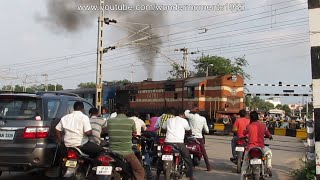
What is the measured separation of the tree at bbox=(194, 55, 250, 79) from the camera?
62.8 metres

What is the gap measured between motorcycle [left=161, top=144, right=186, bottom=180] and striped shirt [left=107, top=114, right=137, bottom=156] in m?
1.36

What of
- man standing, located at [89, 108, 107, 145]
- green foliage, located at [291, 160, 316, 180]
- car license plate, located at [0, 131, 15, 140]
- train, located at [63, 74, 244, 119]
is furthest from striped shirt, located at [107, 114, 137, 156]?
train, located at [63, 74, 244, 119]

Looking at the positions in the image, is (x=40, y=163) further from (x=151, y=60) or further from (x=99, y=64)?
(x=151, y=60)

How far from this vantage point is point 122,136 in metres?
6.90

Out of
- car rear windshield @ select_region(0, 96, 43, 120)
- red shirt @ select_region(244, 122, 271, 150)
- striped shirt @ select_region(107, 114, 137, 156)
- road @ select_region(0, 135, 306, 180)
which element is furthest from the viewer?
road @ select_region(0, 135, 306, 180)

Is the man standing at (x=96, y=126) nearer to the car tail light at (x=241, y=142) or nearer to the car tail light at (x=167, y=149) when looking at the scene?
the car tail light at (x=167, y=149)

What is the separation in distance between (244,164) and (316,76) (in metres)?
3.47

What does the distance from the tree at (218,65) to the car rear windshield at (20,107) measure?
55.0 meters

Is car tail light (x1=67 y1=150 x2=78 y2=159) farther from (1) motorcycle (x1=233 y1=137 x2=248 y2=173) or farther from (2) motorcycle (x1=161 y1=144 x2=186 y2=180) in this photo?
(1) motorcycle (x1=233 y1=137 x2=248 y2=173)

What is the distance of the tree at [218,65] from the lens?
62844 millimetres

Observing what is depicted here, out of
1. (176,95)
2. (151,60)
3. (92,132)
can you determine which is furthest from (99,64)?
(92,132)

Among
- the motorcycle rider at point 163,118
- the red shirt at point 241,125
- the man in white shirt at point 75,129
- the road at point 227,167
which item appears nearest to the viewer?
the man in white shirt at point 75,129

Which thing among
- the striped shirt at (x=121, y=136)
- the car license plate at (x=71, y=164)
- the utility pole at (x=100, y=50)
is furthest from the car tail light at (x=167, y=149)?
the utility pole at (x=100, y=50)

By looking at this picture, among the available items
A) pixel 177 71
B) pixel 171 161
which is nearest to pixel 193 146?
pixel 171 161
